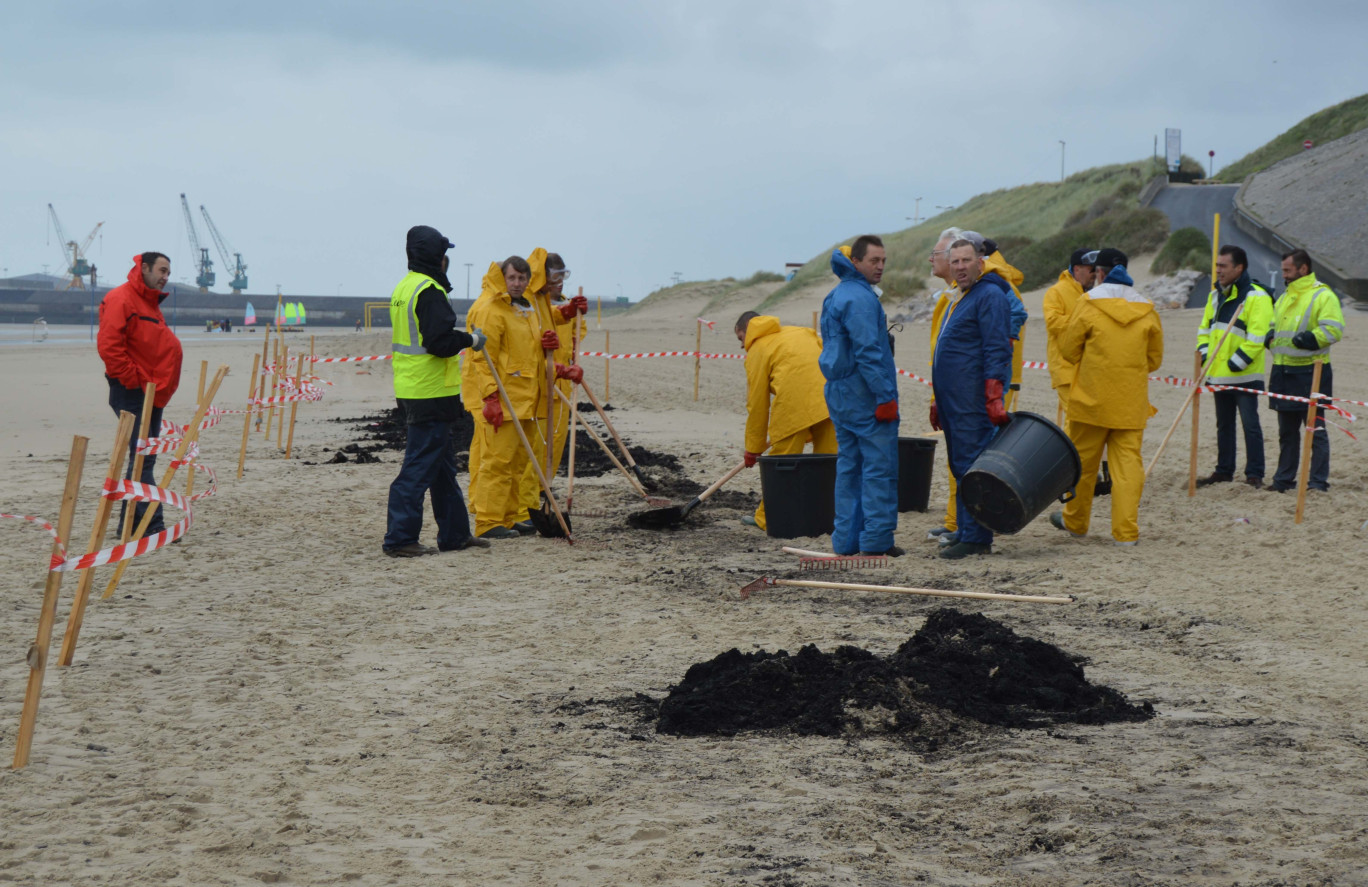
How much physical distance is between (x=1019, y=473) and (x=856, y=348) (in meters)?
1.16

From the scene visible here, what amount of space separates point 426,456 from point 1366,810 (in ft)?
17.0

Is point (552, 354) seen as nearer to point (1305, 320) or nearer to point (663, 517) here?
point (663, 517)

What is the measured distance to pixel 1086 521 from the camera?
725 cm

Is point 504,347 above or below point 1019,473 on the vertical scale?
above

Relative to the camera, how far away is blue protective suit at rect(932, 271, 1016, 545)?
6508 millimetres

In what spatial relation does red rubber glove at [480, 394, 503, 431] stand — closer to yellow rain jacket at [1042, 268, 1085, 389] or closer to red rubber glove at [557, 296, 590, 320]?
red rubber glove at [557, 296, 590, 320]

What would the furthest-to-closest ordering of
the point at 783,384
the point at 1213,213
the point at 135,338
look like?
the point at 1213,213 < the point at 783,384 < the point at 135,338

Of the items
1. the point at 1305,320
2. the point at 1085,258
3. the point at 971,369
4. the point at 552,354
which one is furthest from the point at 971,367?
the point at 1305,320

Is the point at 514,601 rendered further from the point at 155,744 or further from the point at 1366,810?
the point at 1366,810

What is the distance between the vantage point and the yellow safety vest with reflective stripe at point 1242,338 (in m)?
8.57

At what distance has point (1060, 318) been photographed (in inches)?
286

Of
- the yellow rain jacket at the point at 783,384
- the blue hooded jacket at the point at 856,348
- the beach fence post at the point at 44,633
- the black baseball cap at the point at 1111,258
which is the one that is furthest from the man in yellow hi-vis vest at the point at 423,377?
the black baseball cap at the point at 1111,258

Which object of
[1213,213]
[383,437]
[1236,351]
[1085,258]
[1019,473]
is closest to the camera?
[1019,473]

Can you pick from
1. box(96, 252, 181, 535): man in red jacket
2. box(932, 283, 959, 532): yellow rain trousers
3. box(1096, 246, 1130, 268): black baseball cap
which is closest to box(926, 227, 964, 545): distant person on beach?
box(932, 283, 959, 532): yellow rain trousers
